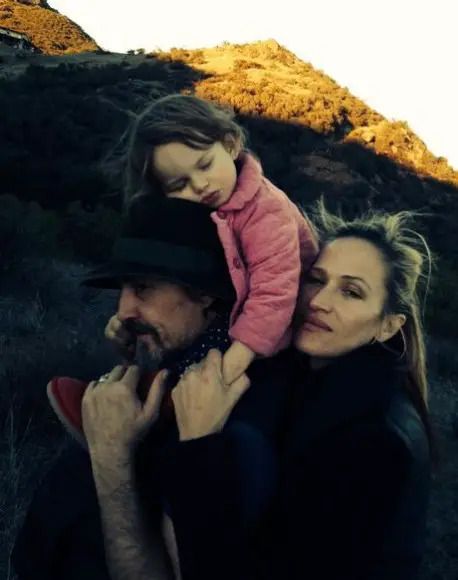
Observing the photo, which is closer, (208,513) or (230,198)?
(208,513)

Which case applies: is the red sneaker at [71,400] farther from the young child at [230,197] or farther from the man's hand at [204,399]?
the young child at [230,197]

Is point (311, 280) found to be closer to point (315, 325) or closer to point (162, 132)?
point (315, 325)

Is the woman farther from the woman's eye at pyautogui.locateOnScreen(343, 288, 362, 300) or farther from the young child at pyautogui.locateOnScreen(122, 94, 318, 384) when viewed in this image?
the young child at pyautogui.locateOnScreen(122, 94, 318, 384)

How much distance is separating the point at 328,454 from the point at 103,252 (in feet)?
44.0

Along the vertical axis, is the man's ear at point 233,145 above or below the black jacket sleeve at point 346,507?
above

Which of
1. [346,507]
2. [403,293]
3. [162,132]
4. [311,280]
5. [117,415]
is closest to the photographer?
[346,507]

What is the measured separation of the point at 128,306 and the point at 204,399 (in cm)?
35

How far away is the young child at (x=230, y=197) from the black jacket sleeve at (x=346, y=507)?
43 cm

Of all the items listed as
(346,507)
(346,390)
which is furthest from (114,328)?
(346,507)

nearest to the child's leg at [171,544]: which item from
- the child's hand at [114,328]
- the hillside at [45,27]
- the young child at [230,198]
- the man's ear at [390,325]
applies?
the young child at [230,198]

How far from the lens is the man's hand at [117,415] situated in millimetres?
1776

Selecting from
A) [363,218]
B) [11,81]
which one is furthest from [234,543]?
[11,81]

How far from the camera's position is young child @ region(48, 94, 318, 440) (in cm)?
201

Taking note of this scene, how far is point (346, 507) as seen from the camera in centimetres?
157
